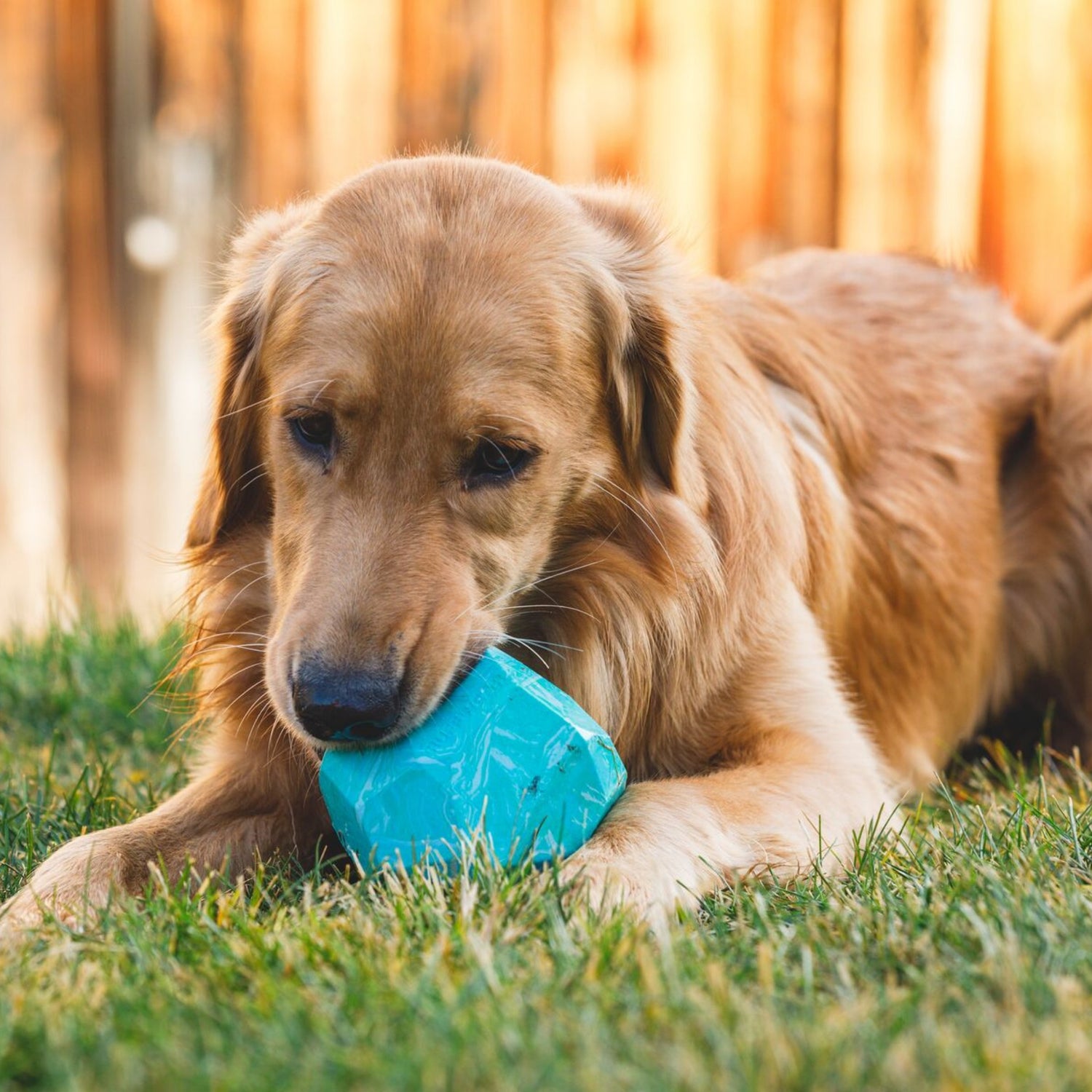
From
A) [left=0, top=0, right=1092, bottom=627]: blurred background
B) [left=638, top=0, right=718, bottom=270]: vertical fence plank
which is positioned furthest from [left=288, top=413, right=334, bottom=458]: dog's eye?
[left=638, top=0, right=718, bottom=270]: vertical fence plank

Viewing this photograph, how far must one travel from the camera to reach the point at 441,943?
82.2 inches

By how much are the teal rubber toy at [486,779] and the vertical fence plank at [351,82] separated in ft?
13.8

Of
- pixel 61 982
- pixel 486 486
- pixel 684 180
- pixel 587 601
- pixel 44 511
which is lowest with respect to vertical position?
pixel 44 511

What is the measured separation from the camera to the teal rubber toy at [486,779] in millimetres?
2564

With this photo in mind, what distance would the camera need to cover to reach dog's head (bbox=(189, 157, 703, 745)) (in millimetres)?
2602

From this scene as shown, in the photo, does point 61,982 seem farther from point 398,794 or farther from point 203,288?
point 203,288

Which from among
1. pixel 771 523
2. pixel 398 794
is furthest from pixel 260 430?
pixel 771 523

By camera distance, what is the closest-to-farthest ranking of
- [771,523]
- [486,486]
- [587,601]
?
[486,486] < [587,601] < [771,523]

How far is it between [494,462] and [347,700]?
0.58m

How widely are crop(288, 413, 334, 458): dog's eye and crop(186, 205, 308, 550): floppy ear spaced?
11.3 inches

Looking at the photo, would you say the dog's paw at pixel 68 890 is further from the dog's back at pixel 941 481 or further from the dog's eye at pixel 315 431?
the dog's back at pixel 941 481

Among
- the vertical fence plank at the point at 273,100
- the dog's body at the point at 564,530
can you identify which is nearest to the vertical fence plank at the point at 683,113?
the vertical fence plank at the point at 273,100

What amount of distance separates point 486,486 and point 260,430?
0.61m

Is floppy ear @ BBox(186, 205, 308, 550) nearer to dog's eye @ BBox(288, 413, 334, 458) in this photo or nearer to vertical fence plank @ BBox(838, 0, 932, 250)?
dog's eye @ BBox(288, 413, 334, 458)
